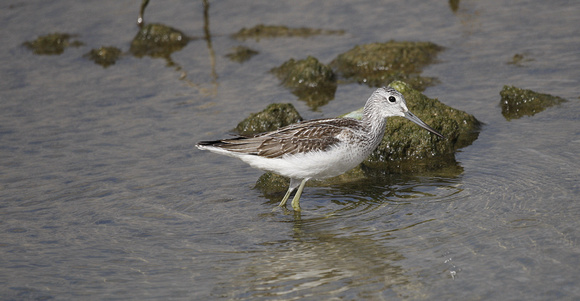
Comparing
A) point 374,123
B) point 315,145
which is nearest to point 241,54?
point 374,123

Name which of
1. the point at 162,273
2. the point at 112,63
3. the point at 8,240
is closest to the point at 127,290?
the point at 162,273

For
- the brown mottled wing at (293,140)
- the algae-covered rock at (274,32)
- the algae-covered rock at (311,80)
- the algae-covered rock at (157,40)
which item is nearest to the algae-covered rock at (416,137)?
the brown mottled wing at (293,140)

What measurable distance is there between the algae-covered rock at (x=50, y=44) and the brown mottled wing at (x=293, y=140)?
31.3 ft

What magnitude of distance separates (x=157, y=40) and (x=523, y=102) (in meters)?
8.94

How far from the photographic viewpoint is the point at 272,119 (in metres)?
11.8

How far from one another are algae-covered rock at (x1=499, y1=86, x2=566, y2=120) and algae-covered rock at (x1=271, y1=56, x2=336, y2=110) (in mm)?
3268

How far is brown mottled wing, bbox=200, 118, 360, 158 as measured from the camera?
8914 mm

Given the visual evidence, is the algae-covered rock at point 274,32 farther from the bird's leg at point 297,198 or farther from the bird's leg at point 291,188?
the bird's leg at point 297,198

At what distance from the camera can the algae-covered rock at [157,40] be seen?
55.4ft

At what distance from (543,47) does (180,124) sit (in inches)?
285

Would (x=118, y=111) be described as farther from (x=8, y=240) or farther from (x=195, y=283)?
(x=195, y=283)

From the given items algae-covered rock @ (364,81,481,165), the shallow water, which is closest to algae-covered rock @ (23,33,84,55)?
the shallow water

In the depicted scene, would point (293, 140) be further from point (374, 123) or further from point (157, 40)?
point (157, 40)

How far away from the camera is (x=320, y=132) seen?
8992 millimetres
